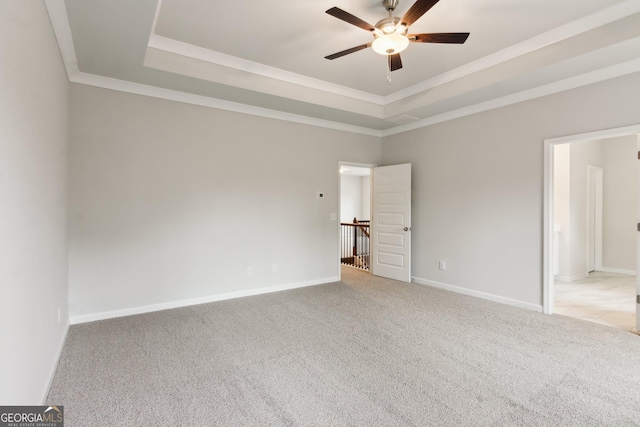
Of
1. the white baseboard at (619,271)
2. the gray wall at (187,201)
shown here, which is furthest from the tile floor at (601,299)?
the gray wall at (187,201)

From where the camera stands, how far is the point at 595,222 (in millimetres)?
6375

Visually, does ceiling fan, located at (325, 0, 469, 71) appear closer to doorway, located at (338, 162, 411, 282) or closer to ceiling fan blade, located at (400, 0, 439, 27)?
ceiling fan blade, located at (400, 0, 439, 27)

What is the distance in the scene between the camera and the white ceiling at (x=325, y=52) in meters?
2.84

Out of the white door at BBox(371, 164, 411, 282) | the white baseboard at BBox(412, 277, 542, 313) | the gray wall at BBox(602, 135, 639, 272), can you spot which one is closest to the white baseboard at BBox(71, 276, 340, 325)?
the white door at BBox(371, 164, 411, 282)

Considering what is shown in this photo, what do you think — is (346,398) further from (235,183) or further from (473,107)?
(473,107)

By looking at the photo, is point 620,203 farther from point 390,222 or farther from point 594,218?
point 390,222

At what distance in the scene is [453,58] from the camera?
3.87 m

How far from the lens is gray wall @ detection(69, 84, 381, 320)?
366cm

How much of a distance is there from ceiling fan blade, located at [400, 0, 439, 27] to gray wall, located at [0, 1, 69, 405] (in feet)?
7.74

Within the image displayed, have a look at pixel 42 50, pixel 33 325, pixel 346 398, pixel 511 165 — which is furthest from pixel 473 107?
pixel 33 325

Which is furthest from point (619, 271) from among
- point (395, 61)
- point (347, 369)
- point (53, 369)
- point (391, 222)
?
point (53, 369)

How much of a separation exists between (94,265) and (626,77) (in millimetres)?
6059

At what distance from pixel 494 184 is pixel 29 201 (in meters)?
4.86

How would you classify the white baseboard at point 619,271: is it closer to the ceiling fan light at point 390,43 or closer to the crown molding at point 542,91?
the crown molding at point 542,91
